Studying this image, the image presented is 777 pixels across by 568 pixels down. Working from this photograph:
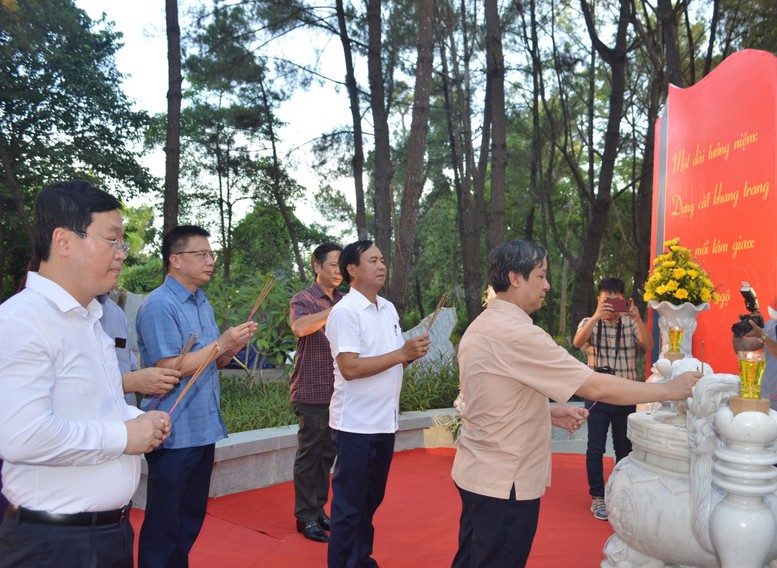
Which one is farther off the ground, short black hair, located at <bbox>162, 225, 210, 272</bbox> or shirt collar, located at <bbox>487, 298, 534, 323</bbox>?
short black hair, located at <bbox>162, 225, 210, 272</bbox>

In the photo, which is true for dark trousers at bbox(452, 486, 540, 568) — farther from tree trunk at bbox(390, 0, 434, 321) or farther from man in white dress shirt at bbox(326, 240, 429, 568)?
tree trunk at bbox(390, 0, 434, 321)

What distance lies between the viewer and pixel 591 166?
1425 centimetres

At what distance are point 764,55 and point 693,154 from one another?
1112 millimetres

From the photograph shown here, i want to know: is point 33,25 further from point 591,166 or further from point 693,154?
point 591,166

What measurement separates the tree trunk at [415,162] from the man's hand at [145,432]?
5.35m

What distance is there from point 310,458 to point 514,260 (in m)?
2.11

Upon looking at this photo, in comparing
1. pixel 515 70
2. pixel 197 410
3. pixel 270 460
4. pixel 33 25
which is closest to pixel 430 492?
pixel 270 460

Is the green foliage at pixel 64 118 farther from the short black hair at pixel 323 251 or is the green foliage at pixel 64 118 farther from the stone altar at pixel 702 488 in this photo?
the stone altar at pixel 702 488

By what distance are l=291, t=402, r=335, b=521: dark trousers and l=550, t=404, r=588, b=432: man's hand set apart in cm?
167

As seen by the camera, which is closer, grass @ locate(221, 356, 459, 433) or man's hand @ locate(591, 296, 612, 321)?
man's hand @ locate(591, 296, 612, 321)

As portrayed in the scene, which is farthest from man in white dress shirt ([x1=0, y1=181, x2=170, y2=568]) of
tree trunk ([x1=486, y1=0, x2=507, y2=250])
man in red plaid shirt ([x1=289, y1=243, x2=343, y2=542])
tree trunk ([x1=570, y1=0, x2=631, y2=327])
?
tree trunk ([x1=570, y1=0, x2=631, y2=327])

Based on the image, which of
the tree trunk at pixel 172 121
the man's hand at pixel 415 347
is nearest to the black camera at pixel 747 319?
the man's hand at pixel 415 347

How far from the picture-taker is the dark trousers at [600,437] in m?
4.25

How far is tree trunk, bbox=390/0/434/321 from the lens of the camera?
22.6 feet
